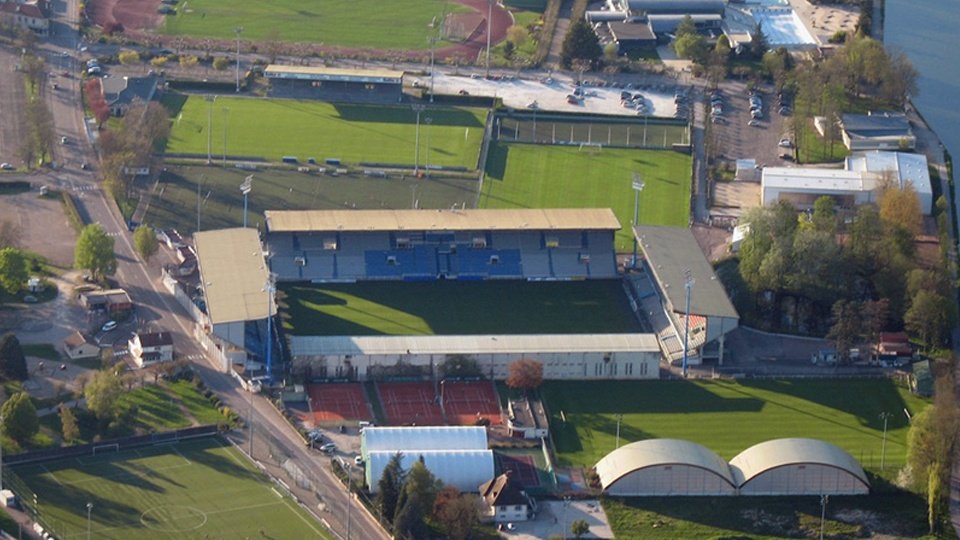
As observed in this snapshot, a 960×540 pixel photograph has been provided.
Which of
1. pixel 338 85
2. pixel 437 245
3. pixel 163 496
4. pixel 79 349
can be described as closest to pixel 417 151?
pixel 338 85

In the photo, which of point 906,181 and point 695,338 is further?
point 906,181

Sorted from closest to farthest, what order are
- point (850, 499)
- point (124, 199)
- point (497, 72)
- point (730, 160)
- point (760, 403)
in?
1. point (850, 499)
2. point (760, 403)
3. point (124, 199)
4. point (730, 160)
5. point (497, 72)

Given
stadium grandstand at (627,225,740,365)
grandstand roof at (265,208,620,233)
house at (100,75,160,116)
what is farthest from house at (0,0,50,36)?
stadium grandstand at (627,225,740,365)

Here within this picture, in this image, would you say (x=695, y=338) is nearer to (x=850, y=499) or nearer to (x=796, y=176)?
(x=850, y=499)

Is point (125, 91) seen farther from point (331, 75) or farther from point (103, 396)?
point (103, 396)

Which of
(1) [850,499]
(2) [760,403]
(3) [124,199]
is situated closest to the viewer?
(1) [850,499]

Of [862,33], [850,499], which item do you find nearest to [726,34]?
[862,33]
